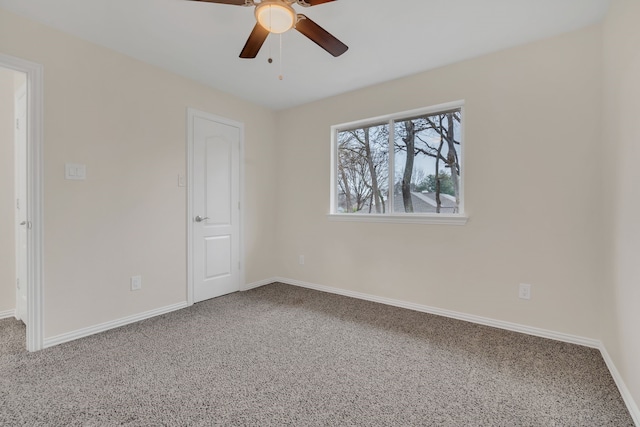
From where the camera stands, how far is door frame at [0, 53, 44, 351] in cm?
214

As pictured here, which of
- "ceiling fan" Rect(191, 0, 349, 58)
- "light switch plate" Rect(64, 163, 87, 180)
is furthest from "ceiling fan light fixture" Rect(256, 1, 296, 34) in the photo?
"light switch plate" Rect(64, 163, 87, 180)

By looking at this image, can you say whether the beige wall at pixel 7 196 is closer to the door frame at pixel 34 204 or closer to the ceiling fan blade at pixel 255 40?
→ the door frame at pixel 34 204

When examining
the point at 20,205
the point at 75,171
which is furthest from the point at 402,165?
the point at 20,205

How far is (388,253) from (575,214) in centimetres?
159

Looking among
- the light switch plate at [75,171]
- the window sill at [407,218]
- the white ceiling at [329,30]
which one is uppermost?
the white ceiling at [329,30]

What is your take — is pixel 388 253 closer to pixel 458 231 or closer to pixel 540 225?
pixel 458 231

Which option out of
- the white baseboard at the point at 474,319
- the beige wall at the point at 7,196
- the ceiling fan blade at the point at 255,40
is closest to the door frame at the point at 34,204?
the beige wall at the point at 7,196

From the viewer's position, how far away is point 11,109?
9.04 feet

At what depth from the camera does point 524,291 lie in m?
2.47

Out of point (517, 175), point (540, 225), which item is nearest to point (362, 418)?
point (540, 225)

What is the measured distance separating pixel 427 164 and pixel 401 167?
0.29 metres

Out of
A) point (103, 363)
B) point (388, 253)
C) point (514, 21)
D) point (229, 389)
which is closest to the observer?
point (229, 389)

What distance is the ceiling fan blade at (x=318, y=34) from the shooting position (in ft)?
5.45

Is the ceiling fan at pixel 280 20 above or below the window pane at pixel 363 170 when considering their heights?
above
